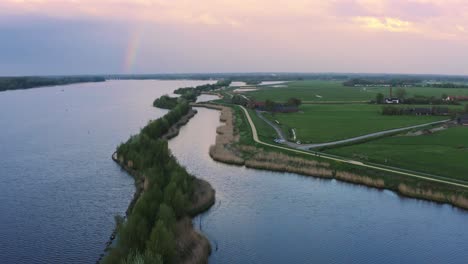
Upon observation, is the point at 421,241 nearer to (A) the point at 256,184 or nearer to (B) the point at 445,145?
(A) the point at 256,184

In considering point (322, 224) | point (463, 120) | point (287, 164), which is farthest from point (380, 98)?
point (322, 224)

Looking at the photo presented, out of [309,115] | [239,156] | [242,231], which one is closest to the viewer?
[242,231]

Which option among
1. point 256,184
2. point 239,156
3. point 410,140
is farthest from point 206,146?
point 410,140

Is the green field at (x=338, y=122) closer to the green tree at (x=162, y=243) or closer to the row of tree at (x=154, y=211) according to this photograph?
the row of tree at (x=154, y=211)

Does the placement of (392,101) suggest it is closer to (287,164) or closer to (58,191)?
(287,164)

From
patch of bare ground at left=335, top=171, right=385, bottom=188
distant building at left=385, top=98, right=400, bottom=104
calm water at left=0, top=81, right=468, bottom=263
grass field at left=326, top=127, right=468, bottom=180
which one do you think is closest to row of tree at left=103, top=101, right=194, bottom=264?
calm water at left=0, top=81, right=468, bottom=263

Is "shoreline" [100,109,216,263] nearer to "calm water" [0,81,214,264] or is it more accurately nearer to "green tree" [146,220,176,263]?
"calm water" [0,81,214,264]

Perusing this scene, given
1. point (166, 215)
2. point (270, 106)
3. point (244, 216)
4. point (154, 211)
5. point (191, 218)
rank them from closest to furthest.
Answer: point (166, 215) → point (154, 211) → point (191, 218) → point (244, 216) → point (270, 106)
